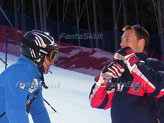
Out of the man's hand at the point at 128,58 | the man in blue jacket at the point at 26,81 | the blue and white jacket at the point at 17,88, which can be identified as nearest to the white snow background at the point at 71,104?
the man in blue jacket at the point at 26,81

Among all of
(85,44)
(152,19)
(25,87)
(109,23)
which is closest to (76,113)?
(25,87)

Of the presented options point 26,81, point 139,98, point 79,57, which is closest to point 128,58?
point 139,98

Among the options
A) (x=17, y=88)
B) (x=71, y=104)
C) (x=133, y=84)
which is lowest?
(x=71, y=104)

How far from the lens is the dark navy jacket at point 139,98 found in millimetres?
2373

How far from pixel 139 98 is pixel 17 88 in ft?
3.78

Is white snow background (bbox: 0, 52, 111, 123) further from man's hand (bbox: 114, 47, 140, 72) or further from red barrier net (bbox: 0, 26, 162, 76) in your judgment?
man's hand (bbox: 114, 47, 140, 72)

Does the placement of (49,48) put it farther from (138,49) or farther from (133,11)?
(133,11)

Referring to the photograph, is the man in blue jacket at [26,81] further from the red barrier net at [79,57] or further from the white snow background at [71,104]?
the red barrier net at [79,57]

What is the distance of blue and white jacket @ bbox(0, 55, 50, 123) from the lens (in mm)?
2020

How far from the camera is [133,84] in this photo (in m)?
2.55

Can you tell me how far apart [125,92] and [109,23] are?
3277cm

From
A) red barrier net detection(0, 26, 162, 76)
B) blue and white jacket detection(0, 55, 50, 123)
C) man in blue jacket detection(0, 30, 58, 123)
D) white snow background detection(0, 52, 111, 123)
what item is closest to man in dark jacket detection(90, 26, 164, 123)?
man in blue jacket detection(0, 30, 58, 123)

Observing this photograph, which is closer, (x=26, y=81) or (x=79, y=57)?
(x=26, y=81)

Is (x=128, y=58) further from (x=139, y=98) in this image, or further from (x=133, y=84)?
(x=139, y=98)
